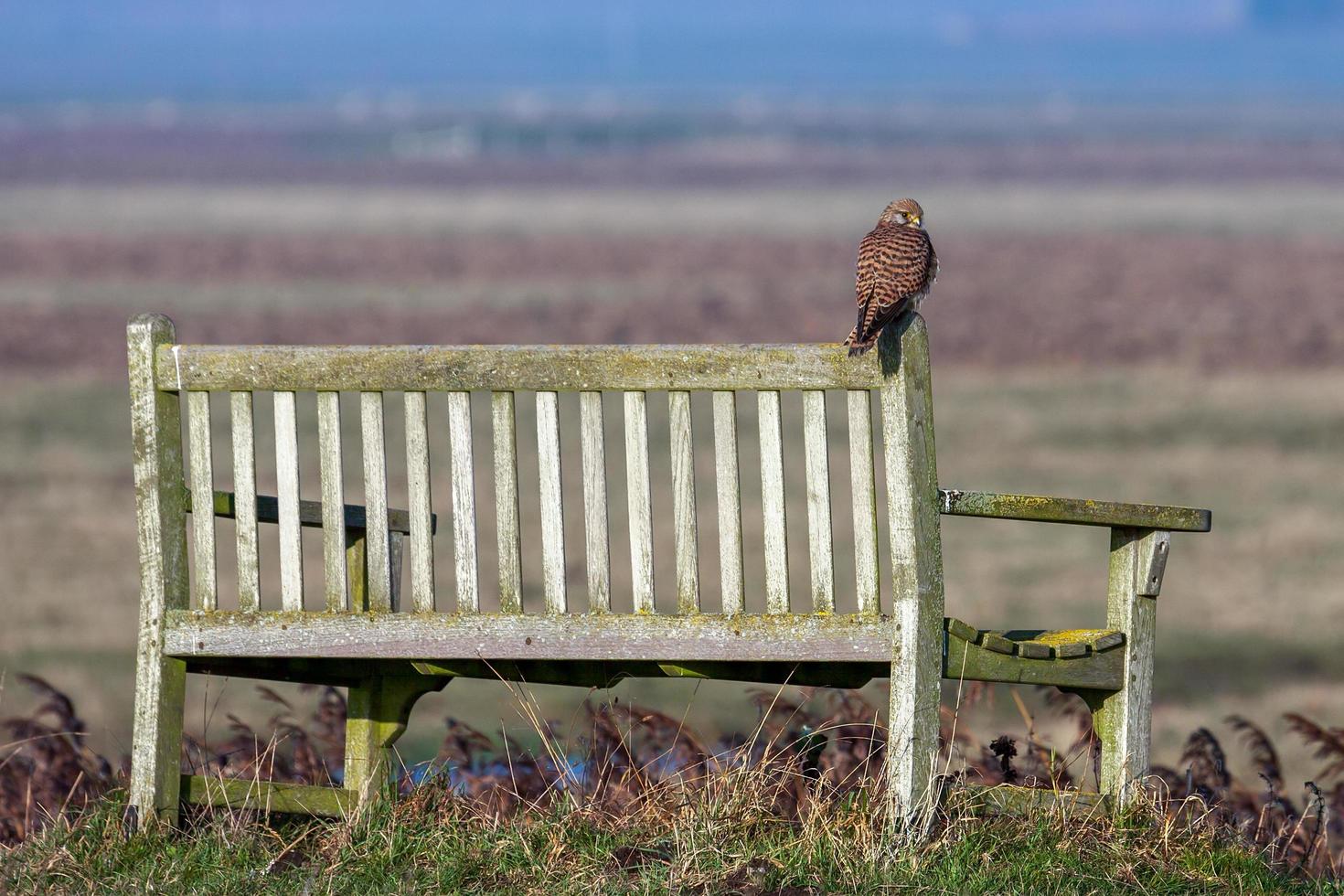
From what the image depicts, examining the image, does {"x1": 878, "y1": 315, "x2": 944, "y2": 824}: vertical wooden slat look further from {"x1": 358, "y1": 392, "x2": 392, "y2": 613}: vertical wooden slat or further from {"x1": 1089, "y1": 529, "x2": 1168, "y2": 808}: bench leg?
{"x1": 358, "y1": 392, "x2": 392, "y2": 613}: vertical wooden slat

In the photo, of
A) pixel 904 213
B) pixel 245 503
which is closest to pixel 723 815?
pixel 245 503

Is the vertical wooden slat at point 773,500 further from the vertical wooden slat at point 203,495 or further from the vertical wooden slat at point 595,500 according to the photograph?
the vertical wooden slat at point 203,495

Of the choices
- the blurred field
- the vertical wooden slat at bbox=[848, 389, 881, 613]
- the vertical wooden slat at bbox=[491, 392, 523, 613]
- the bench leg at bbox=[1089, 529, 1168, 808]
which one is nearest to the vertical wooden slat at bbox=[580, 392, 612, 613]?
the vertical wooden slat at bbox=[491, 392, 523, 613]

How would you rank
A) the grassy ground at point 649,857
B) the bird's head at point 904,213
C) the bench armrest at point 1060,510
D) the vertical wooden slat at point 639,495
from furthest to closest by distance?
the bird's head at point 904,213
the bench armrest at point 1060,510
the vertical wooden slat at point 639,495
the grassy ground at point 649,857

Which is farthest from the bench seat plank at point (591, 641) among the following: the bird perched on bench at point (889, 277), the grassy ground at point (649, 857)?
the bird perched on bench at point (889, 277)

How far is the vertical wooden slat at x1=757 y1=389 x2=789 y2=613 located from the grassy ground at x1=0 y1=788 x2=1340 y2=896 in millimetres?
576

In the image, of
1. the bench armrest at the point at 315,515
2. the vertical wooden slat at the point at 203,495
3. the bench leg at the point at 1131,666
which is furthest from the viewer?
the bench armrest at the point at 315,515

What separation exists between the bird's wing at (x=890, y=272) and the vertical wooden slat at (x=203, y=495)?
1.77 metres

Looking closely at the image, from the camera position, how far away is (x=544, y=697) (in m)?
11.8

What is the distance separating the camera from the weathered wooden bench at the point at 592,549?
482 cm

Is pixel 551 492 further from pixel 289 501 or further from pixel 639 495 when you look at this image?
pixel 289 501

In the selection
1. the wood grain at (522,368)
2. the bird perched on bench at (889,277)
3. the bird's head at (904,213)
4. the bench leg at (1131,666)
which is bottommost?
the bench leg at (1131,666)

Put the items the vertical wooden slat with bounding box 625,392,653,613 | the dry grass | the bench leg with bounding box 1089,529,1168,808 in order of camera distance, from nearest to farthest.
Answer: the dry grass, the vertical wooden slat with bounding box 625,392,653,613, the bench leg with bounding box 1089,529,1168,808

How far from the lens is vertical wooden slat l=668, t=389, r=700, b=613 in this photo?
4859 millimetres
